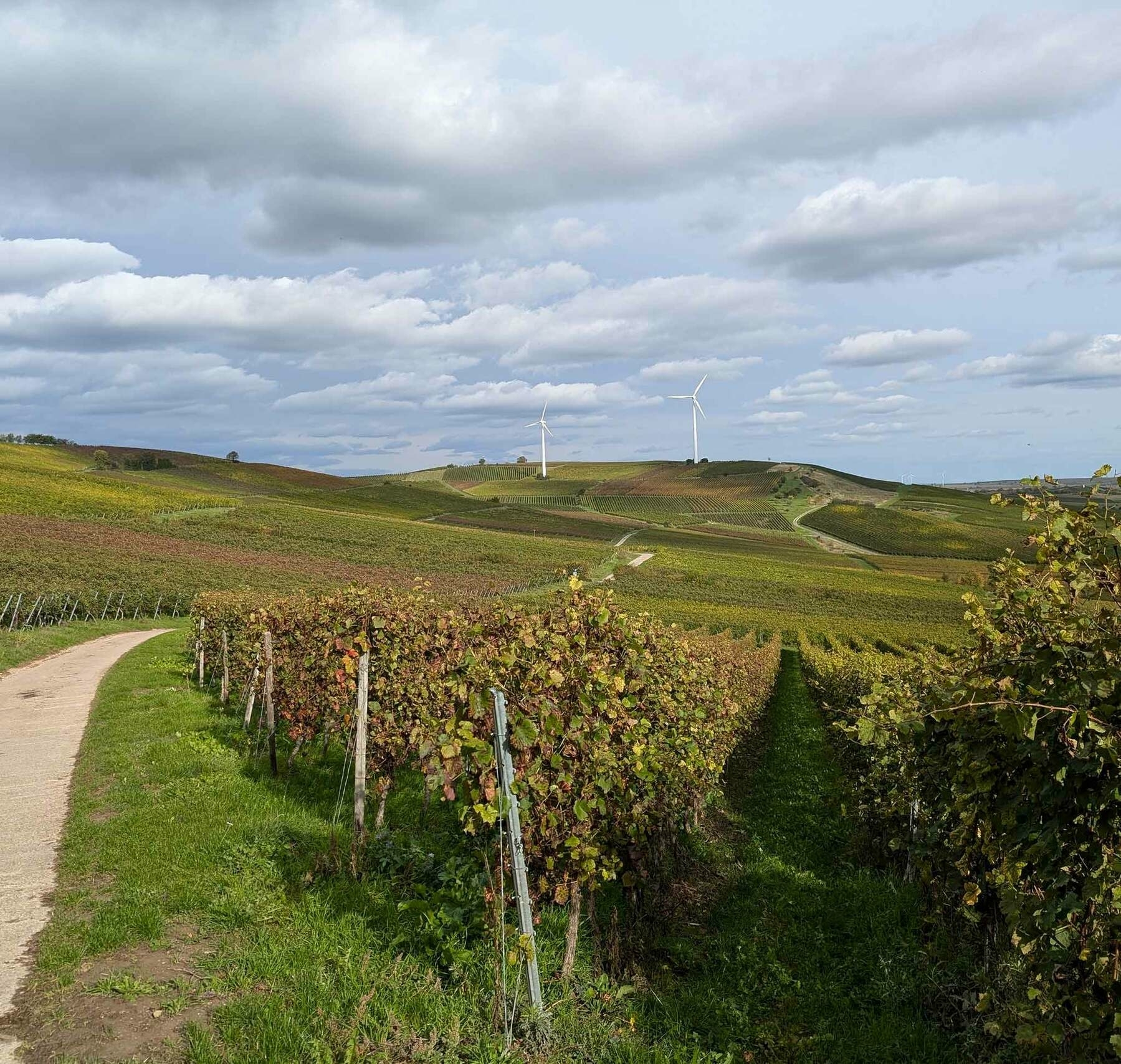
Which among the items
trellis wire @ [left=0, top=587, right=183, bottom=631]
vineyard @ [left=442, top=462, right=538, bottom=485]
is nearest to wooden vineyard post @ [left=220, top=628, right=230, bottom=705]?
trellis wire @ [left=0, top=587, right=183, bottom=631]

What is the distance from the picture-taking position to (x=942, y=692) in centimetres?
386

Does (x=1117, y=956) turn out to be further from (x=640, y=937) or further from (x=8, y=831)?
(x=8, y=831)

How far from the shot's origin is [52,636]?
32906mm

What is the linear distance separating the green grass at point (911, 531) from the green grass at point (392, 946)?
386 feet

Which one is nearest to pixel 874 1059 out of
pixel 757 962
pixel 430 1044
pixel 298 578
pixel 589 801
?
pixel 757 962

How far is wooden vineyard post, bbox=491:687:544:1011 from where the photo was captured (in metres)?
5.72

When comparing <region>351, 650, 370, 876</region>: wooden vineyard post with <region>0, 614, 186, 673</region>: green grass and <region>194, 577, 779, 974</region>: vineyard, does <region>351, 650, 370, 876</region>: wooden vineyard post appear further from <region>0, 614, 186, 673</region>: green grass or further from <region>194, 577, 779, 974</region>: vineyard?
<region>0, 614, 186, 673</region>: green grass

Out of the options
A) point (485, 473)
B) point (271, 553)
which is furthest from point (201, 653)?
point (485, 473)

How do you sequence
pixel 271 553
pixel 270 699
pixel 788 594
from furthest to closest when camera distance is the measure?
pixel 788 594 → pixel 271 553 → pixel 270 699

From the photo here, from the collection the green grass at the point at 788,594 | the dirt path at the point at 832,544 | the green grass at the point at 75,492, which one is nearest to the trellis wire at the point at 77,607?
the green grass at the point at 75,492

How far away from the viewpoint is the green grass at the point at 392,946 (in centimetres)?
566

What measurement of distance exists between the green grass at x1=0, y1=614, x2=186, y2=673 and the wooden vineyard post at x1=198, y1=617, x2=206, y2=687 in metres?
5.88

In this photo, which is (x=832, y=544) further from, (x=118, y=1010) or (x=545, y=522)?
(x=118, y=1010)

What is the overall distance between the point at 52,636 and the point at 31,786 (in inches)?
994
